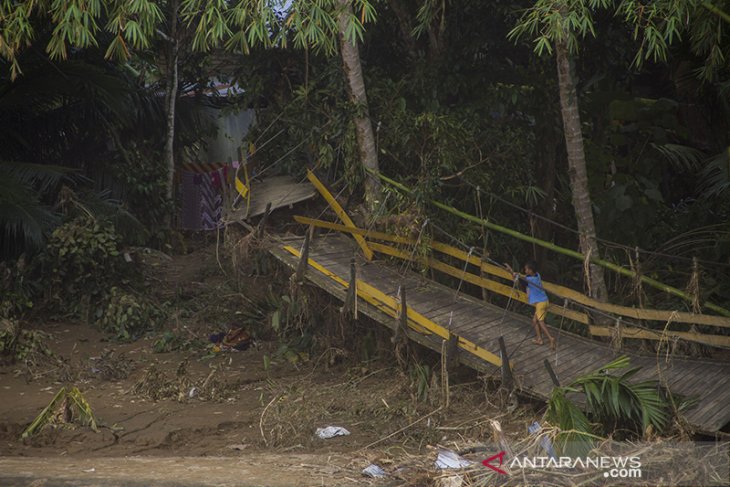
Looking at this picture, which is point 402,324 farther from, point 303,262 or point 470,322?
point 303,262

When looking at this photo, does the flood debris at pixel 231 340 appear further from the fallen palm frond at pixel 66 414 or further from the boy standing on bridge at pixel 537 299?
the boy standing on bridge at pixel 537 299

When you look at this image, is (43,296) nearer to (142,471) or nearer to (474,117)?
(142,471)

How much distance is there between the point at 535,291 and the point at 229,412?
12.9 feet

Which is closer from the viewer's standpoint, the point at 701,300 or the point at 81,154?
the point at 701,300

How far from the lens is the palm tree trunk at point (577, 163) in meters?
10.4

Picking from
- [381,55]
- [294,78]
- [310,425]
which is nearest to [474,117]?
[381,55]

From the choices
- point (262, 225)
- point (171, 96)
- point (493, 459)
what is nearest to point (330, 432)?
point (493, 459)

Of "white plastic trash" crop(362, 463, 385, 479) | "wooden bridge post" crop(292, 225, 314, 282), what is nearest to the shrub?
"wooden bridge post" crop(292, 225, 314, 282)

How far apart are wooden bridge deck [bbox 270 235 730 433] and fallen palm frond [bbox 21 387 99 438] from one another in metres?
3.05

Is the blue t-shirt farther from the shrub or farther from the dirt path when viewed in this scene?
the shrub

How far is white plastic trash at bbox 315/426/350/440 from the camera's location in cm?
933

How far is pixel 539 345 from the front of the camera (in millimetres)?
10188

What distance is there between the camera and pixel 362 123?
1166 centimetres

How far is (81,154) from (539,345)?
8.72m
